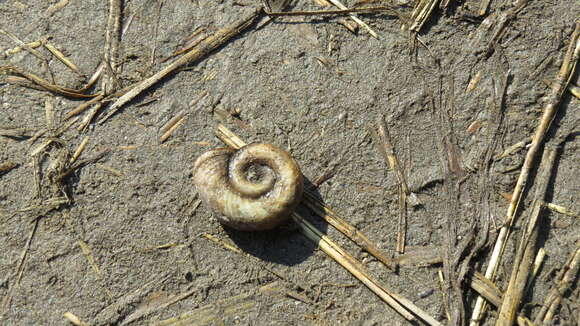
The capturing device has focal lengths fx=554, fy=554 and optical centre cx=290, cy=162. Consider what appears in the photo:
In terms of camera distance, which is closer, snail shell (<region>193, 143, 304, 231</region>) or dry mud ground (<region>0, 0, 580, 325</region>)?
snail shell (<region>193, 143, 304, 231</region>)

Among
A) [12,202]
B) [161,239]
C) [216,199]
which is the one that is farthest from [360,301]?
[12,202]

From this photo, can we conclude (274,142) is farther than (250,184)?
Yes

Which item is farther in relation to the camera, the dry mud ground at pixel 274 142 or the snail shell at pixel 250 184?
the dry mud ground at pixel 274 142
